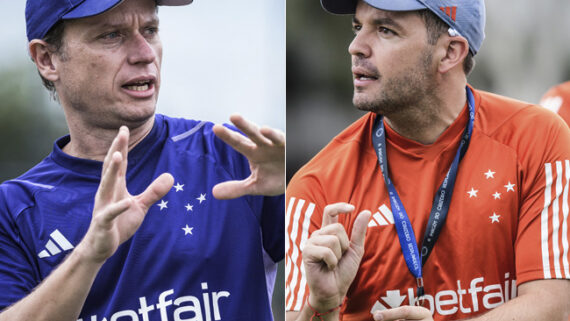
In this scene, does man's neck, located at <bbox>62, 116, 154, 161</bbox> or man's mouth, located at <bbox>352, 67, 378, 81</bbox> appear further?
man's mouth, located at <bbox>352, 67, 378, 81</bbox>

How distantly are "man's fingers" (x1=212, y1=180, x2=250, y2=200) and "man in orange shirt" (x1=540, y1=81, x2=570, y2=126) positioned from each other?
101 centimetres

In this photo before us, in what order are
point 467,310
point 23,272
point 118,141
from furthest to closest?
point 467,310
point 23,272
point 118,141

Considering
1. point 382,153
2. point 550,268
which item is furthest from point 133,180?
point 550,268

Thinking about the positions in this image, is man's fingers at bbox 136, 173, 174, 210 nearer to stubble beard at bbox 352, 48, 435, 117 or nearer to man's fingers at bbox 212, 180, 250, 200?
man's fingers at bbox 212, 180, 250, 200

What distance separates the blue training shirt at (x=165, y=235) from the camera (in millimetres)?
1953

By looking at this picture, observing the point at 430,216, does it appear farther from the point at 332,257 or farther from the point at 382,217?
the point at 332,257

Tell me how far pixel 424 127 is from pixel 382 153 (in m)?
0.16

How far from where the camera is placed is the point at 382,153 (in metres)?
2.20

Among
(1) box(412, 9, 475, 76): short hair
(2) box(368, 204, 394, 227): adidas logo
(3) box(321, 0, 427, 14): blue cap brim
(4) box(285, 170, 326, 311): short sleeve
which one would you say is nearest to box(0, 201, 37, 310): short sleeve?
(4) box(285, 170, 326, 311): short sleeve

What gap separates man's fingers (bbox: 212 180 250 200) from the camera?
2.04m

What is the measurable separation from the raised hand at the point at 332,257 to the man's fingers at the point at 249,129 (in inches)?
11.8

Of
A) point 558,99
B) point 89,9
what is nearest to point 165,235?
point 89,9

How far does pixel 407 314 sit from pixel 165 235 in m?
0.75

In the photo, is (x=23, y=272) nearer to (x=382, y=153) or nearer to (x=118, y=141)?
(x=118, y=141)
